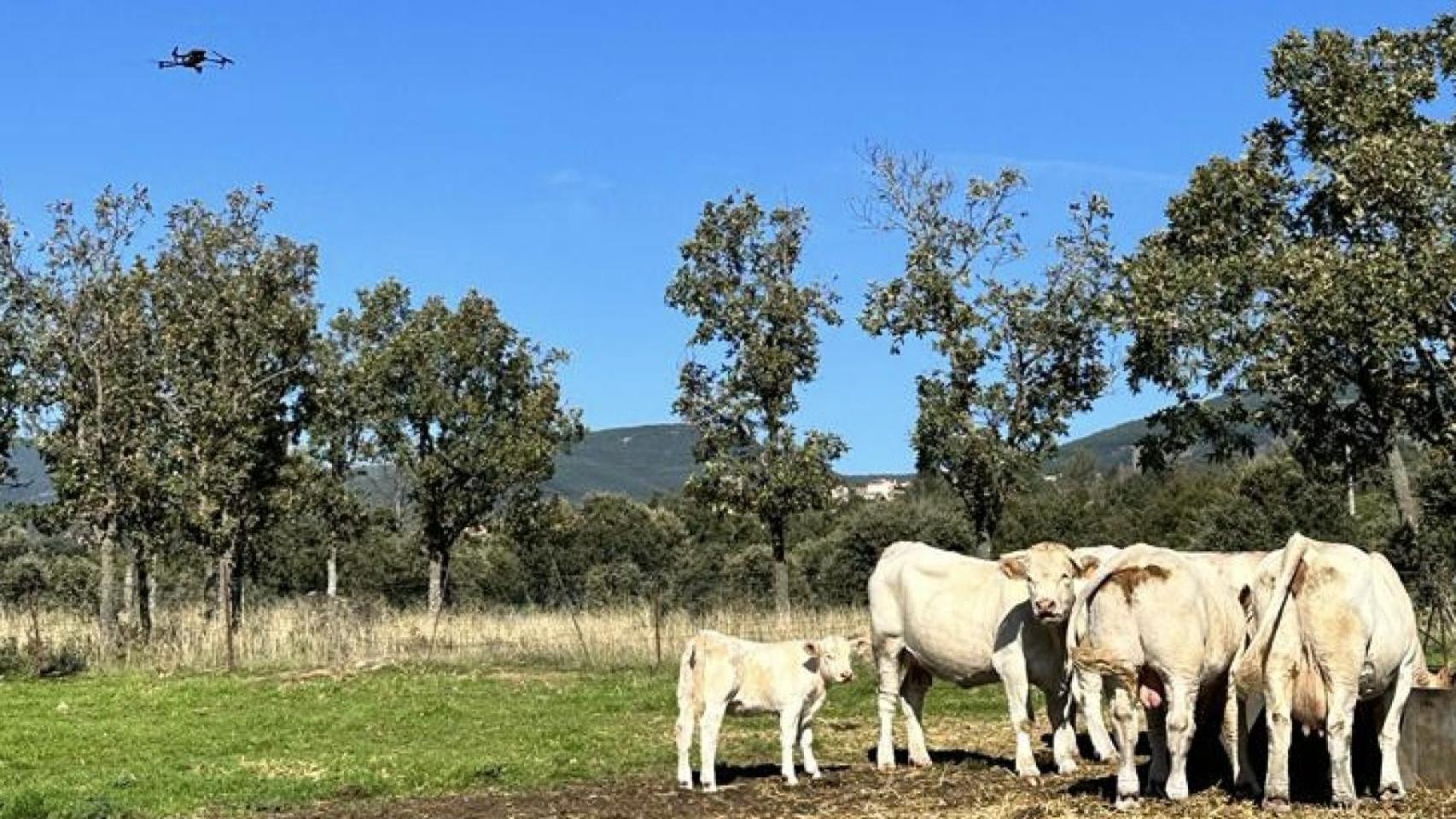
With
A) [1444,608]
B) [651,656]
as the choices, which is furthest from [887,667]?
[651,656]

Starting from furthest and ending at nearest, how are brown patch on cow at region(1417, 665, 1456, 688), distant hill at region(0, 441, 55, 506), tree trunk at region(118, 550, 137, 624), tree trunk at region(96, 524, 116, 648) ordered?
distant hill at region(0, 441, 55, 506) → tree trunk at region(118, 550, 137, 624) → tree trunk at region(96, 524, 116, 648) → brown patch on cow at region(1417, 665, 1456, 688)

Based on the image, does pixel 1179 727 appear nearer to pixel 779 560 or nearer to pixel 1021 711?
pixel 1021 711

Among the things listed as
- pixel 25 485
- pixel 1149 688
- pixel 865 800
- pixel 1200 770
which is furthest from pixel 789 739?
pixel 25 485

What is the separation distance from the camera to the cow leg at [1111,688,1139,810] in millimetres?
10891

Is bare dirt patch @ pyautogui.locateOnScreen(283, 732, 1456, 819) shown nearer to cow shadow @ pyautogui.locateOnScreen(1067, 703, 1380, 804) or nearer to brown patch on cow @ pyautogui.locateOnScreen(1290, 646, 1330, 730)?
cow shadow @ pyautogui.locateOnScreen(1067, 703, 1380, 804)

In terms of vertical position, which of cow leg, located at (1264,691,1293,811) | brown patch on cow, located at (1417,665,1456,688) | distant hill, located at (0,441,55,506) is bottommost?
cow leg, located at (1264,691,1293,811)

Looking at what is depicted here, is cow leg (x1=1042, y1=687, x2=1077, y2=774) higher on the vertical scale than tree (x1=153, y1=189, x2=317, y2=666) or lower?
lower

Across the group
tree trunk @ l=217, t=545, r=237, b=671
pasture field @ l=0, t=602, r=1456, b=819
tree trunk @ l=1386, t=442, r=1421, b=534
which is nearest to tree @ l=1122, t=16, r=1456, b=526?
tree trunk @ l=1386, t=442, r=1421, b=534

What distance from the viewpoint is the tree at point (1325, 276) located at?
76.9 feet

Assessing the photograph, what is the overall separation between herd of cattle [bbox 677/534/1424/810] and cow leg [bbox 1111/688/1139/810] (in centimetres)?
1

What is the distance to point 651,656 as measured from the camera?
28734 millimetres

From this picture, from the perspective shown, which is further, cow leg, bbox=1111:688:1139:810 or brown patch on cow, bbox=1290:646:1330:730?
cow leg, bbox=1111:688:1139:810

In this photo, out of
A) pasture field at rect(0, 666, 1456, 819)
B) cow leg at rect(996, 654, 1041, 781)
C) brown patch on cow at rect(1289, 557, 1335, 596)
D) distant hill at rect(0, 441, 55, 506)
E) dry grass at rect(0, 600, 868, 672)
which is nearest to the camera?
brown patch on cow at rect(1289, 557, 1335, 596)

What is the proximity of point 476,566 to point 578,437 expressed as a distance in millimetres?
29490
